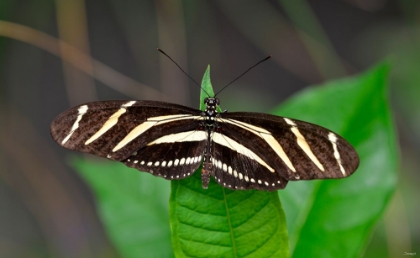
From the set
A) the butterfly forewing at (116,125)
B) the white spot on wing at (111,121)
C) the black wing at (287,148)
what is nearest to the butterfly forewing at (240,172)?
the black wing at (287,148)

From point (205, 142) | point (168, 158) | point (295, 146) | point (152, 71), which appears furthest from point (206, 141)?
point (152, 71)

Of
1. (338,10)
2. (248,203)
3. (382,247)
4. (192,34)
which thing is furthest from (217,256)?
(338,10)

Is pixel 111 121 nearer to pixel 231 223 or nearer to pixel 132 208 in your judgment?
pixel 132 208

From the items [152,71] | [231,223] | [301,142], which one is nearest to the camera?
[231,223]

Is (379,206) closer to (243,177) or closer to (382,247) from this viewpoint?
(243,177)

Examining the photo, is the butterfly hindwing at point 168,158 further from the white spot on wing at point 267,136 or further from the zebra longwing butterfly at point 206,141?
the white spot on wing at point 267,136

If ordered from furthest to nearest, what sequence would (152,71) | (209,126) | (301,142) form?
(152,71) < (209,126) < (301,142)

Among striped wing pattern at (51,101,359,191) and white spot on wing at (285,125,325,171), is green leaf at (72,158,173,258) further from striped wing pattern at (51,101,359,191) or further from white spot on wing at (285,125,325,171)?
white spot on wing at (285,125,325,171)
